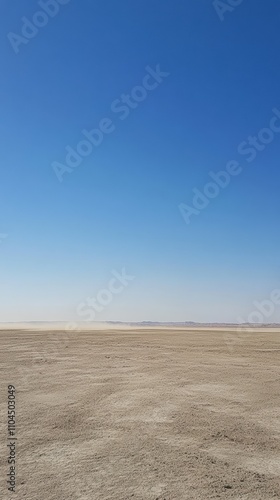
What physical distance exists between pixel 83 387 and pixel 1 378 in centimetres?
352

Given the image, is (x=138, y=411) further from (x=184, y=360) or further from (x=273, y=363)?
(x=273, y=363)

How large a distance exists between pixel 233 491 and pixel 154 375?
807 centimetres

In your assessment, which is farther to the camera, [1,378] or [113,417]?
[1,378]

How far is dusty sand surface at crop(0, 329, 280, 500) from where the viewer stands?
4.96 m

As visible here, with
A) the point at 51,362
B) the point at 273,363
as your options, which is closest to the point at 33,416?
the point at 51,362

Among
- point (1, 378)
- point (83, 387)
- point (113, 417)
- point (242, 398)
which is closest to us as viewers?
point (113, 417)

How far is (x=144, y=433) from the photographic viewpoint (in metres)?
6.95

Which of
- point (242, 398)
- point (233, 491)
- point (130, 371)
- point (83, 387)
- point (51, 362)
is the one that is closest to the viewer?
point (233, 491)

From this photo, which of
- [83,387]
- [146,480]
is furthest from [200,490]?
[83,387]

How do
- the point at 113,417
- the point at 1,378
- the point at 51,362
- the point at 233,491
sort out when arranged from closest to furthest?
the point at 233,491
the point at 113,417
the point at 1,378
the point at 51,362

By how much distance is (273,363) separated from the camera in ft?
51.9

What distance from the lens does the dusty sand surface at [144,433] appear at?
496 centimetres

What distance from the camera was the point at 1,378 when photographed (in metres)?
12.4

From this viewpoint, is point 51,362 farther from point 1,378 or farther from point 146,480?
point 146,480
